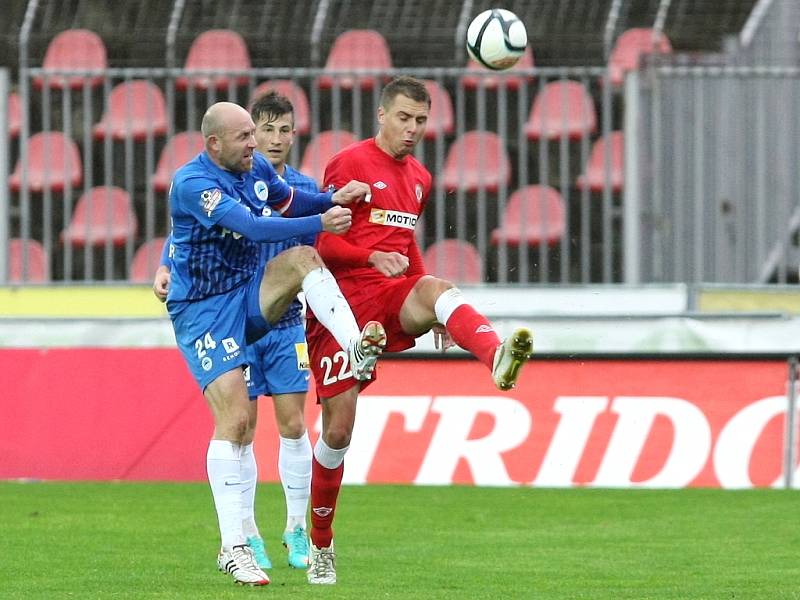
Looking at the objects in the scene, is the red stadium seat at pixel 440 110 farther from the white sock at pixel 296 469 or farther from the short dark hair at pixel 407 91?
the short dark hair at pixel 407 91

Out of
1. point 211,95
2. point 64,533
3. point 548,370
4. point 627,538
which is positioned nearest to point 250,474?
point 64,533

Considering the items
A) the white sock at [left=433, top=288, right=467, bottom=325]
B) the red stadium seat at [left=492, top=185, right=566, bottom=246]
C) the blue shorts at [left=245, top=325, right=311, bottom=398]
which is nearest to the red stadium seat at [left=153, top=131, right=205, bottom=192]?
the red stadium seat at [left=492, top=185, right=566, bottom=246]

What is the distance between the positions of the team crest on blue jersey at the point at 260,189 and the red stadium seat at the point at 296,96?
5.84m

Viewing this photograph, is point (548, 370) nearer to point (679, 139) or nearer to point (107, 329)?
point (679, 139)

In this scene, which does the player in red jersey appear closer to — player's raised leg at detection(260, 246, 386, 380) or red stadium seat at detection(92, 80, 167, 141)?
player's raised leg at detection(260, 246, 386, 380)

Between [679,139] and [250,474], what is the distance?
234 inches

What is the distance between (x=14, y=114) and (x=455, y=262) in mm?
3745

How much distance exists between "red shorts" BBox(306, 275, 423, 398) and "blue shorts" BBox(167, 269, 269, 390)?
0.32 metres

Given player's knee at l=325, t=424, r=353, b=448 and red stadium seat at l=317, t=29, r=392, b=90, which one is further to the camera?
red stadium seat at l=317, t=29, r=392, b=90

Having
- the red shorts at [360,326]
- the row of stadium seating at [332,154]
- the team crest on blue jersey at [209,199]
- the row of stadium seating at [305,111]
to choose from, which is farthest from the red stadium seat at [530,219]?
the team crest on blue jersey at [209,199]

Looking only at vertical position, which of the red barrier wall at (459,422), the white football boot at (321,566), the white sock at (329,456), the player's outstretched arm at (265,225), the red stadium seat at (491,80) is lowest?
the red barrier wall at (459,422)

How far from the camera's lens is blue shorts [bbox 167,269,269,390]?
23.2ft

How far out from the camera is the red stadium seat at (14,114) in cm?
1359

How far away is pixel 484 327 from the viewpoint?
23.4ft
